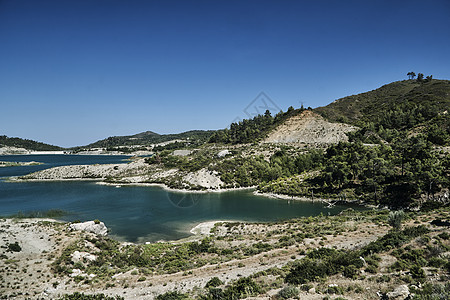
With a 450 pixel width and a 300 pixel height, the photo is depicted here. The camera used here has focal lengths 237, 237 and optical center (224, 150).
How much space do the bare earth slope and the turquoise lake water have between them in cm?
5712

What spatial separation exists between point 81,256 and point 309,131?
109 m

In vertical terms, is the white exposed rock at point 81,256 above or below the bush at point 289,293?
below

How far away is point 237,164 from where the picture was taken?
3260 inches

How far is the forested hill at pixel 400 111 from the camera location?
81.2 m

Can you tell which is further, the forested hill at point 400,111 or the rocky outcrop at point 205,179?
the forested hill at point 400,111

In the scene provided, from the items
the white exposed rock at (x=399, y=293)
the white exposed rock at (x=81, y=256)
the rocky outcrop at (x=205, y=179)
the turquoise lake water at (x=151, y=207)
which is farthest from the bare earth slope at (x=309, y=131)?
the white exposed rock at (x=399, y=293)

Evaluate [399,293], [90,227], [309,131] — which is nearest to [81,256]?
[90,227]

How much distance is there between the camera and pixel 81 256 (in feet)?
83.9

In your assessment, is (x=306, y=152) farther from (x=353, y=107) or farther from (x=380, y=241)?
(x=353, y=107)

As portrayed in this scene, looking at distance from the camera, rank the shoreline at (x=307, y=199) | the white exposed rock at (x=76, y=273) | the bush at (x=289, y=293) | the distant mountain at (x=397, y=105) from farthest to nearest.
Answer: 1. the distant mountain at (x=397, y=105)
2. the shoreline at (x=307, y=199)
3. the white exposed rock at (x=76, y=273)
4. the bush at (x=289, y=293)

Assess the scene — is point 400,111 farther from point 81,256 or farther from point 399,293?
point 81,256

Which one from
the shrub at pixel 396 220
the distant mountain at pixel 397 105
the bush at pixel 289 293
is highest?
the distant mountain at pixel 397 105

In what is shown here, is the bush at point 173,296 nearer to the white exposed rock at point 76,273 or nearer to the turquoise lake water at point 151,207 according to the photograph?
the white exposed rock at point 76,273

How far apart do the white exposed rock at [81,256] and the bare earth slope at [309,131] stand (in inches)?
3863
